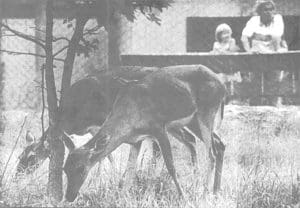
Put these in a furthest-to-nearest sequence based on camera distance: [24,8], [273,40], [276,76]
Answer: [273,40], [276,76], [24,8]

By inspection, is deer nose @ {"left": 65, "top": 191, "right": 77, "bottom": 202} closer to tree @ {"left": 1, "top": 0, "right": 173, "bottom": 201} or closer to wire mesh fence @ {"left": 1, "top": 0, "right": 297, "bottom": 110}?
tree @ {"left": 1, "top": 0, "right": 173, "bottom": 201}

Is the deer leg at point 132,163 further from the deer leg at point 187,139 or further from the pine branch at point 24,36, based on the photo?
the pine branch at point 24,36

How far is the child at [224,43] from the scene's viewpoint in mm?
6898

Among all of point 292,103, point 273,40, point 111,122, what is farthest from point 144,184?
point 273,40

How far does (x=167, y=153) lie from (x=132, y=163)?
362 millimetres

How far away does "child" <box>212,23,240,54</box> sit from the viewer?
690 cm

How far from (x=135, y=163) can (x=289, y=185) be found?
1.35m

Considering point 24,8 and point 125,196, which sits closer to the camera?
point 125,196

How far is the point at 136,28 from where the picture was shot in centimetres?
671

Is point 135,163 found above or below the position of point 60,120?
below

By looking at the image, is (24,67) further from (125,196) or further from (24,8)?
(125,196)

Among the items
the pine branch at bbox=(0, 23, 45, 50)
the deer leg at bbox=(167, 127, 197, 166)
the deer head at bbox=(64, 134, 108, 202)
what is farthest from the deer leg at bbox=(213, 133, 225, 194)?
the pine branch at bbox=(0, 23, 45, 50)

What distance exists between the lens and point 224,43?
7234 millimetres

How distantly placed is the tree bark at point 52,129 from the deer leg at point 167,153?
0.85 meters
